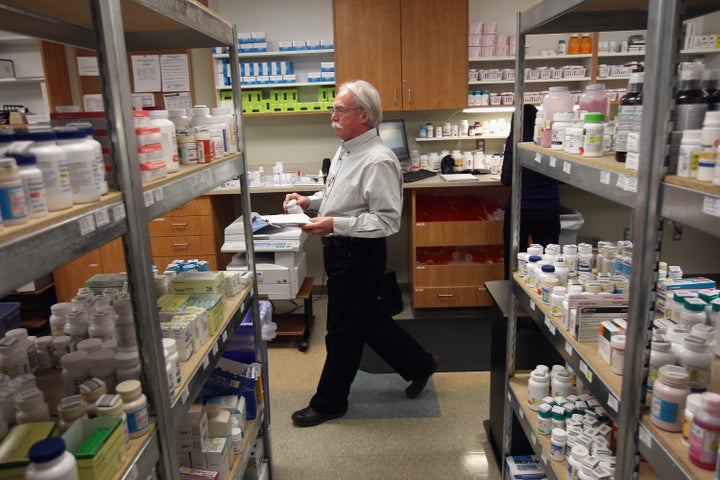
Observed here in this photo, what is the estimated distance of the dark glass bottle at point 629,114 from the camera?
1.27 metres

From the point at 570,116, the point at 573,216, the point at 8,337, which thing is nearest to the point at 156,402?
the point at 8,337

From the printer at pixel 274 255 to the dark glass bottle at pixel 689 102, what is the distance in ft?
9.41

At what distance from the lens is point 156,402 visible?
1232 millimetres

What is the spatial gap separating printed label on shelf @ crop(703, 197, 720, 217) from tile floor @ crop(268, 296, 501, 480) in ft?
6.54

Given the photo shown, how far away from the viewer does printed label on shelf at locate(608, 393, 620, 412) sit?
1.28 metres

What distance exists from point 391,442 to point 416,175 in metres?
2.37

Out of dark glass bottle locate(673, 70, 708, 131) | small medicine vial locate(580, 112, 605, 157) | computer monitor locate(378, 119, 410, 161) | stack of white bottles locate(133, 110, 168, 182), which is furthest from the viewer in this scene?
computer monitor locate(378, 119, 410, 161)

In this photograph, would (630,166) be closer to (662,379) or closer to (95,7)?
(662,379)

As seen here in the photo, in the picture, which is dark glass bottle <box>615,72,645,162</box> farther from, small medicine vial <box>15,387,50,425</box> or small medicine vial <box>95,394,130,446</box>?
small medicine vial <box>15,387,50,425</box>

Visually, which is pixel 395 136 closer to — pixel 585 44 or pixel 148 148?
pixel 585 44

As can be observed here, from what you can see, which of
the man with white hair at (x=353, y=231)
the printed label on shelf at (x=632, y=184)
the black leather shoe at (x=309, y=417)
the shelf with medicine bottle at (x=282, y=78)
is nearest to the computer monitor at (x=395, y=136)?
the shelf with medicine bottle at (x=282, y=78)

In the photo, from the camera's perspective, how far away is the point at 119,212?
1.07 meters

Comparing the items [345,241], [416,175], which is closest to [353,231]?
[345,241]

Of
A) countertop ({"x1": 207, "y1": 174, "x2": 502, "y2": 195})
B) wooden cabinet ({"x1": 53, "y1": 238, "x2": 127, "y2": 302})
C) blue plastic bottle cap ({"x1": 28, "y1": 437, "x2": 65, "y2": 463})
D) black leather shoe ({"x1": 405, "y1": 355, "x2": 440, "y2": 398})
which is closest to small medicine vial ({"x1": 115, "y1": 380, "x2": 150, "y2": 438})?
blue plastic bottle cap ({"x1": 28, "y1": 437, "x2": 65, "y2": 463})
